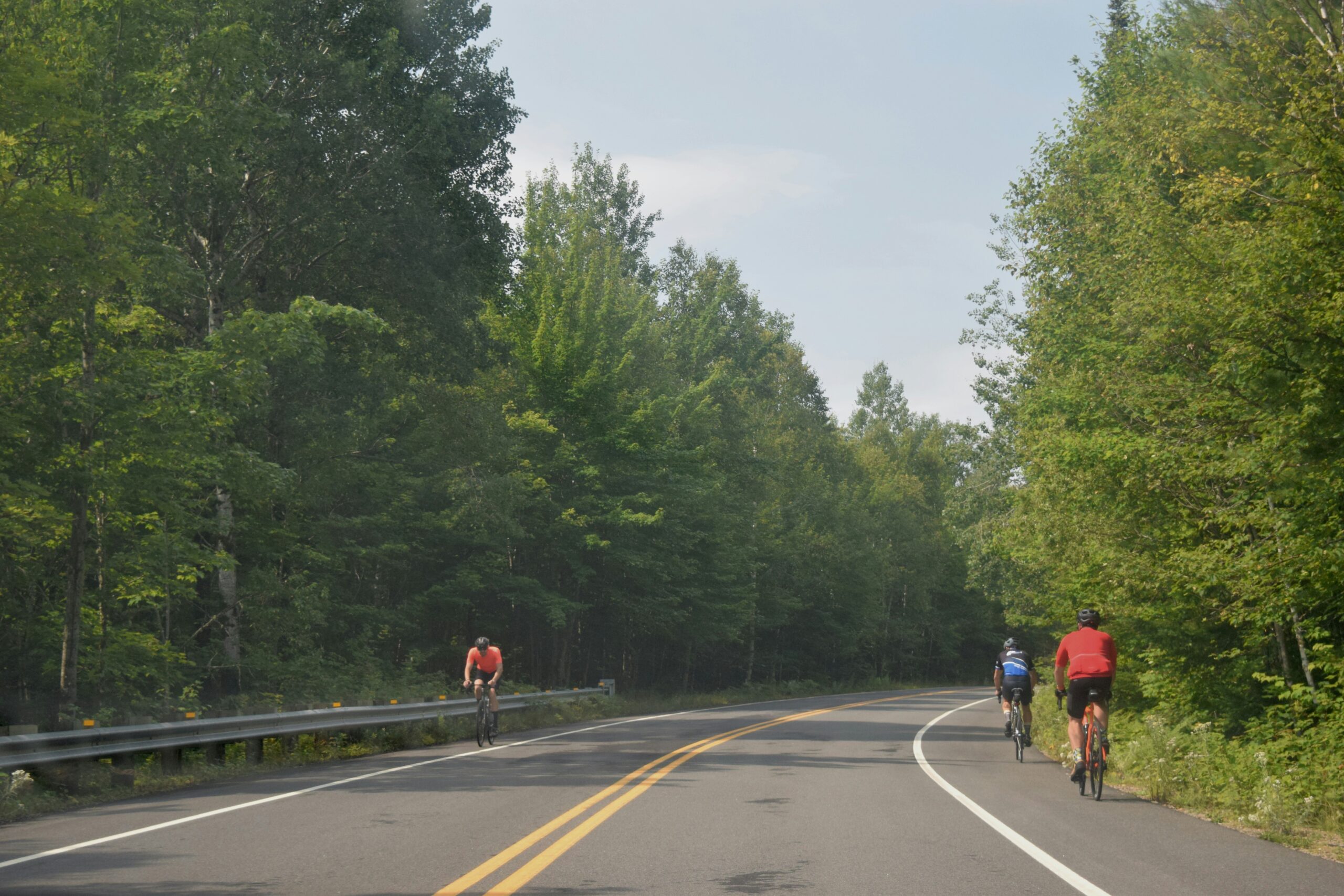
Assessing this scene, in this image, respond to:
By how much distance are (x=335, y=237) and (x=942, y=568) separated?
203 ft

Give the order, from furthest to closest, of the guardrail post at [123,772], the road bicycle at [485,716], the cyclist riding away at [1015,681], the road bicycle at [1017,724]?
the road bicycle at [485,716] → the cyclist riding away at [1015,681] → the road bicycle at [1017,724] → the guardrail post at [123,772]

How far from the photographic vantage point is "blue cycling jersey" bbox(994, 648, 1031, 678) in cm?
1894

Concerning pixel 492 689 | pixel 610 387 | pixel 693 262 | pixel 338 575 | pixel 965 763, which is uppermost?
pixel 693 262

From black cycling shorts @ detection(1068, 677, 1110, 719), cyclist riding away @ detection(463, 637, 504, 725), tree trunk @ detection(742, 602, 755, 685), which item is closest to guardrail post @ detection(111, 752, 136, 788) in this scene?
cyclist riding away @ detection(463, 637, 504, 725)

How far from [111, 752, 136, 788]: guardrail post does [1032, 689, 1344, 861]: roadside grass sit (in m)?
11.5

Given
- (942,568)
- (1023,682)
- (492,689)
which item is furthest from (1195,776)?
(942,568)

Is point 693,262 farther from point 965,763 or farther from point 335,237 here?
point 965,763

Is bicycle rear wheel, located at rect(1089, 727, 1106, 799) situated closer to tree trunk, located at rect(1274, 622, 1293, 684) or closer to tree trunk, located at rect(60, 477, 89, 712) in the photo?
tree trunk, located at rect(1274, 622, 1293, 684)

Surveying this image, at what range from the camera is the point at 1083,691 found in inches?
466

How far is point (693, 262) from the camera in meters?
60.6

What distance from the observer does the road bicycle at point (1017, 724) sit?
17484 millimetres

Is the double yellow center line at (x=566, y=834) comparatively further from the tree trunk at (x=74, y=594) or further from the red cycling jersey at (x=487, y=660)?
the tree trunk at (x=74, y=594)

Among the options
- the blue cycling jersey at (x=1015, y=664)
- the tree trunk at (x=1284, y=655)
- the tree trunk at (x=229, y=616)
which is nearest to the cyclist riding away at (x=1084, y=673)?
the tree trunk at (x=1284, y=655)

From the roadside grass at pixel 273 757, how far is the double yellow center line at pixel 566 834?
5087 millimetres
